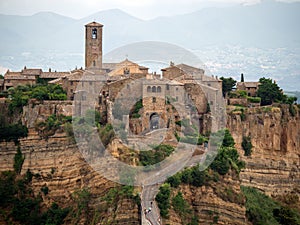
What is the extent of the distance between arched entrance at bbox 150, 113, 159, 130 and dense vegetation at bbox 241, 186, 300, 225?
22.8ft

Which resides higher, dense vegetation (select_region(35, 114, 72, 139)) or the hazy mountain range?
the hazy mountain range

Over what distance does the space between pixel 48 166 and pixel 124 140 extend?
4343 millimetres

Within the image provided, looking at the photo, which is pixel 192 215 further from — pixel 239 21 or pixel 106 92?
pixel 239 21

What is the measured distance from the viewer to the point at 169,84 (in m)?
37.8

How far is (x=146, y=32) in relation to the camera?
67750 millimetres

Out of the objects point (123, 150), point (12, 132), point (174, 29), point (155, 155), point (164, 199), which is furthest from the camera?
point (174, 29)

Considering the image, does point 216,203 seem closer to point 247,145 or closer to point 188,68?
point 247,145

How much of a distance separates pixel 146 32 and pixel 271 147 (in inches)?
1079

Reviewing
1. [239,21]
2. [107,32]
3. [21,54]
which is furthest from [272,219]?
[239,21]

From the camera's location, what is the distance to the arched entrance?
1444 inches

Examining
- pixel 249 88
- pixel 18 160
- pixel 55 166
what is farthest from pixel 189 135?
pixel 249 88

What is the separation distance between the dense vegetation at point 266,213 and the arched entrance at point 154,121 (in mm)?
6948

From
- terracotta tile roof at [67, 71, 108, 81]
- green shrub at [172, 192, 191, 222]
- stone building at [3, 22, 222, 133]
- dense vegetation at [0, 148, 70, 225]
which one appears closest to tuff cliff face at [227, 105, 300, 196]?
stone building at [3, 22, 222, 133]

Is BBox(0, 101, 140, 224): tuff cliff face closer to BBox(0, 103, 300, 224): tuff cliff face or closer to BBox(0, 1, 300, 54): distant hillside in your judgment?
BBox(0, 103, 300, 224): tuff cliff face
